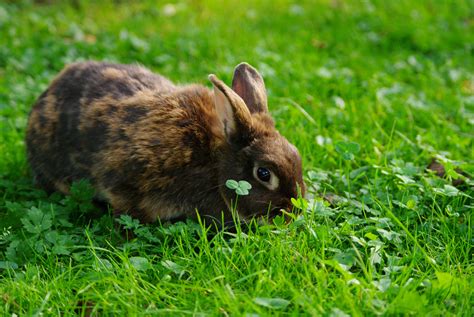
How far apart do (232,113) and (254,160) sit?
342mm

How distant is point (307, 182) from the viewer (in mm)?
4539

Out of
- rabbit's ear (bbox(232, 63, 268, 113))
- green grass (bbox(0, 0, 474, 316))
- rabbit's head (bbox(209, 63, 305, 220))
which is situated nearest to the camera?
green grass (bbox(0, 0, 474, 316))

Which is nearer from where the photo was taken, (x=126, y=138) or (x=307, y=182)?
(x=126, y=138)

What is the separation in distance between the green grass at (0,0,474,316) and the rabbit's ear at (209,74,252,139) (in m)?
0.67

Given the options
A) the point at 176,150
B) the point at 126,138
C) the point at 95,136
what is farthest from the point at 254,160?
the point at 95,136

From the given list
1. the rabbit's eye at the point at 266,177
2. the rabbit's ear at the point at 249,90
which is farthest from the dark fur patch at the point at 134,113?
the rabbit's eye at the point at 266,177

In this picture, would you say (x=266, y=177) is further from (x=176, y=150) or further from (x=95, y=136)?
(x=95, y=136)

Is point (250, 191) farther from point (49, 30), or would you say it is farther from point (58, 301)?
point (49, 30)

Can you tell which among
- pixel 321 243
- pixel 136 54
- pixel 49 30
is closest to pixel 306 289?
pixel 321 243

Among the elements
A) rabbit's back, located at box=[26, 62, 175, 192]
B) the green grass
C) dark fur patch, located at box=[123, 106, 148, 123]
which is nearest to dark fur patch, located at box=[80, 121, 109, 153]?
rabbit's back, located at box=[26, 62, 175, 192]

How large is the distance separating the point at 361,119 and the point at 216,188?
79.5 inches

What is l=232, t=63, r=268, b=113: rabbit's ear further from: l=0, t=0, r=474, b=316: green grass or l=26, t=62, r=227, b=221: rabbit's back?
l=0, t=0, r=474, b=316: green grass

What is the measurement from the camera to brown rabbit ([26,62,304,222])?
13.6 feet

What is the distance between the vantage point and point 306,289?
3279 mm
